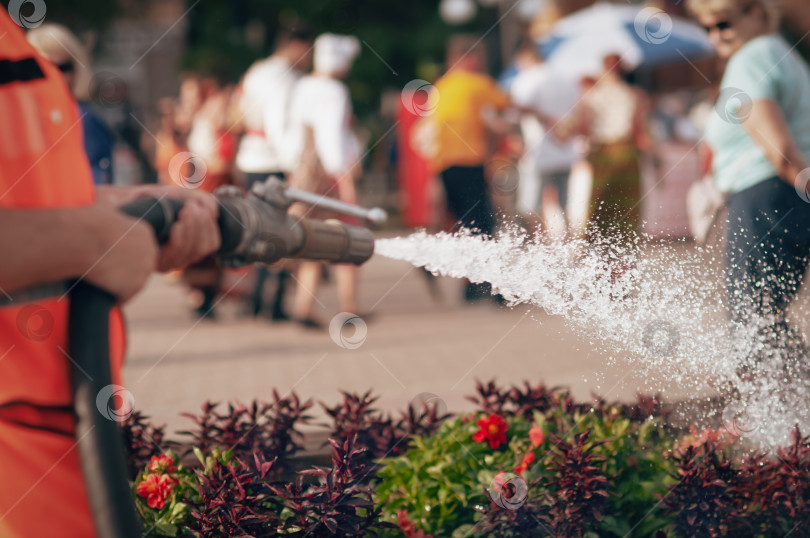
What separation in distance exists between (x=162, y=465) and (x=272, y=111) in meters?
5.62

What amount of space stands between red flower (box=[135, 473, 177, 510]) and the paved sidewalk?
3.32ft

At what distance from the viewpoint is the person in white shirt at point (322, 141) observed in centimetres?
772

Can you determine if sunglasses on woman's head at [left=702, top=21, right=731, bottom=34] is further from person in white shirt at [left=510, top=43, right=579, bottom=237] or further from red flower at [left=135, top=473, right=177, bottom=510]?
person in white shirt at [left=510, top=43, right=579, bottom=237]

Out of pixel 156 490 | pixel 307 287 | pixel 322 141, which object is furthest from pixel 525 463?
pixel 322 141

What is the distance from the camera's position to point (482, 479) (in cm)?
267

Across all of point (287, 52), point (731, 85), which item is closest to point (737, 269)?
point (731, 85)

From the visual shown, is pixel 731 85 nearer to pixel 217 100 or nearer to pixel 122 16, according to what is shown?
pixel 217 100

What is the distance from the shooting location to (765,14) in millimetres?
4348

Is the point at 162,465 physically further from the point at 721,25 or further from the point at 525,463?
the point at 721,25

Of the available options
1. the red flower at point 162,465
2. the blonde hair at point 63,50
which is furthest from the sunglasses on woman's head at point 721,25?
the blonde hair at point 63,50

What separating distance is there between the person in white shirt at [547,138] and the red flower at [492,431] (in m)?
6.58

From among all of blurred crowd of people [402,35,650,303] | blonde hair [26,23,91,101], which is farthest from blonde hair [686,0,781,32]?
blurred crowd of people [402,35,650,303]

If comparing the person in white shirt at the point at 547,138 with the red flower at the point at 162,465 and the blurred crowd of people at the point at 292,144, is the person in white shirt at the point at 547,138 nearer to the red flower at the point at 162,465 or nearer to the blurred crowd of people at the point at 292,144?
the blurred crowd of people at the point at 292,144

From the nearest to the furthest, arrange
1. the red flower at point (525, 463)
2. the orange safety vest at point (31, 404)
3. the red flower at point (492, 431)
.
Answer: the orange safety vest at point (31, 404) < the red flower at point (525, 463) < the red flower at point (492, 431)
